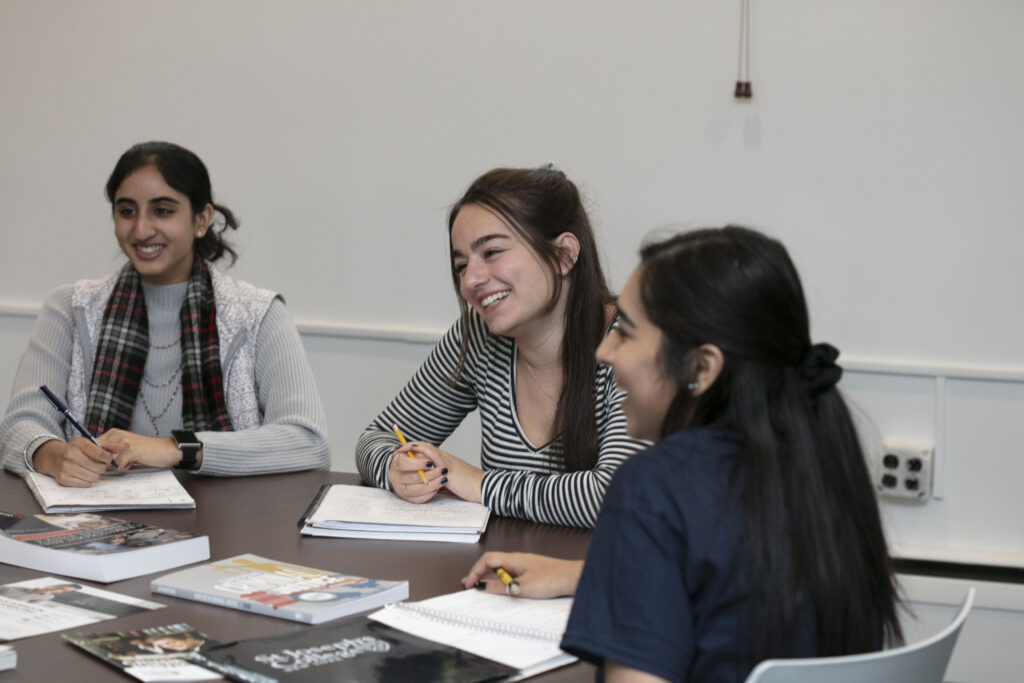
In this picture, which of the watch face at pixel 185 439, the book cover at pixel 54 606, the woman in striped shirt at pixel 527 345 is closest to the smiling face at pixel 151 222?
the watch face at pixel 185 439

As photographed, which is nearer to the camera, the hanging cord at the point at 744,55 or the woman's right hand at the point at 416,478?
the woman's right hand at the point at 416,478

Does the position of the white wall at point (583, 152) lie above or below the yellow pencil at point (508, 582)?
above

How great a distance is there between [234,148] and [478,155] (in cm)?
81

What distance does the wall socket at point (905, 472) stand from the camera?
291 cm

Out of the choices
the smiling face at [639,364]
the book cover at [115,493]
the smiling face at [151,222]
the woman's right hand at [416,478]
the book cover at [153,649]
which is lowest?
the book cover at [153,649]

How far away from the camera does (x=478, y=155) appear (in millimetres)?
3205

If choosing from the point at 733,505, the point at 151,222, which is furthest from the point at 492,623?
the point at 151,222

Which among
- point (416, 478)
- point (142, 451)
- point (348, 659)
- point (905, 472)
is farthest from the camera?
point (905, 472)

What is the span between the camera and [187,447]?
1.91 meters

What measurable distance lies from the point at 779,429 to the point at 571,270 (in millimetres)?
1033

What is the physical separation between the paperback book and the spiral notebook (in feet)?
0.87

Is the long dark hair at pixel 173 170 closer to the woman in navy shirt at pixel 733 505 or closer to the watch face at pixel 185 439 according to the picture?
the watch face at pixel 185 439

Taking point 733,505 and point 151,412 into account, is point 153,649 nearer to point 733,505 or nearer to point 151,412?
point 733,505

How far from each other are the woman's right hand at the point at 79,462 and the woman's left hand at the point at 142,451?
0.02 meters
